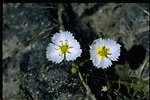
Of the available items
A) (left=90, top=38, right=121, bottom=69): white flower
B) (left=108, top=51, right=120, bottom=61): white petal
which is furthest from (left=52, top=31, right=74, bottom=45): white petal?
(left=108, top=51, right=120, bottom=61): white petal

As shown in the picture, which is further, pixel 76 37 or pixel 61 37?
pixel 76 37

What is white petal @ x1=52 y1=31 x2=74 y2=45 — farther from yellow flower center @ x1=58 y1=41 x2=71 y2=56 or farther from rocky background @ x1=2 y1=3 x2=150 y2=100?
rocky background @ x1=2 y1=3 x2=150 y2=100

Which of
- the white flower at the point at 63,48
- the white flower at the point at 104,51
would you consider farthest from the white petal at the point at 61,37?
the white flower at the point at 104,51

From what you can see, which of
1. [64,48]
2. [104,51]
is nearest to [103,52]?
[104,51]

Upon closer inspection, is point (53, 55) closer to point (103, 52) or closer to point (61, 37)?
point (61, 37)

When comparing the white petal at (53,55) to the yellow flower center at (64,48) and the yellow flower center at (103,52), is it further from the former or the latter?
the yellow flower center at (103,52)

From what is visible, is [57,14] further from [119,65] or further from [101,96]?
[101,96]
